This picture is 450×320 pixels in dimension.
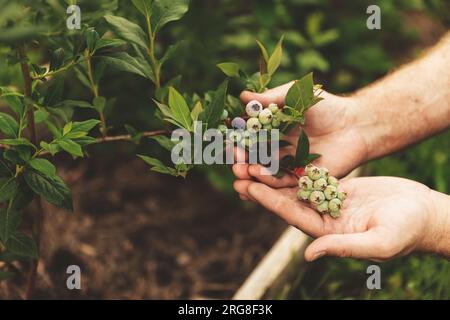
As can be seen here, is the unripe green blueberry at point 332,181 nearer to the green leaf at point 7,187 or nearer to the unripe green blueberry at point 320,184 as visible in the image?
the unripe green blueberry at point 320,184

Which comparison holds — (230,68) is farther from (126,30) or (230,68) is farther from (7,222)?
(7,222)

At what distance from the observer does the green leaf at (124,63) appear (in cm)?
124

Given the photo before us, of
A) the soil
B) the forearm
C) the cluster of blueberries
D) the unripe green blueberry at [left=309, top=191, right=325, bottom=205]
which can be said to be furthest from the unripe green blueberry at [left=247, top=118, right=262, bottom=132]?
the soil

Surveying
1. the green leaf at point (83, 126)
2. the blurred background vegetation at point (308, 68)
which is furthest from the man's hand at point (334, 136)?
the green leaf at point (83, 126)

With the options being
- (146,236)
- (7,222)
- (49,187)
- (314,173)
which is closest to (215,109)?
(314,173)

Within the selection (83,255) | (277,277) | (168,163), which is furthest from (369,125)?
(83,255)

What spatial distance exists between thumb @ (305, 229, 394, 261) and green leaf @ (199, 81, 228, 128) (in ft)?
1.19

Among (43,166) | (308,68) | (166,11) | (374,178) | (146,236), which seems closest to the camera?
(43,166)

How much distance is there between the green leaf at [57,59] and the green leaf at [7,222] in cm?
33

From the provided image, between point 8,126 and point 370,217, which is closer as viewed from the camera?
point 8,126

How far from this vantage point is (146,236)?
2275 millimetres

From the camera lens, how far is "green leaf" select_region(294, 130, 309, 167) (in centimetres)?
132

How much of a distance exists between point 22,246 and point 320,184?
A: 703mm
